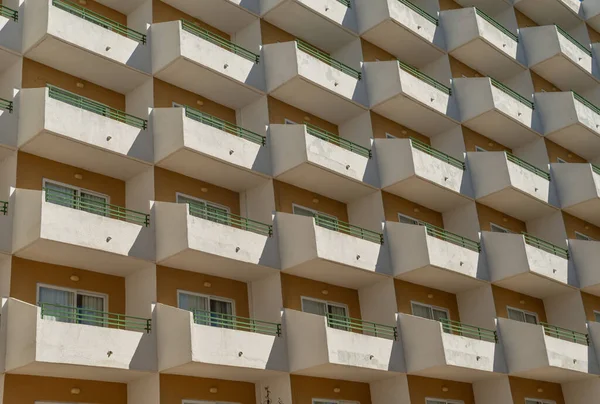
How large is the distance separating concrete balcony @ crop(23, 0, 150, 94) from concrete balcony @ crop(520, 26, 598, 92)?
23304 mm

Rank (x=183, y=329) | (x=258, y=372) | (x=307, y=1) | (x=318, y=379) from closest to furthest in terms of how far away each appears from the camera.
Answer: (x=183, y=329)
(x=258, y=372)
(x=318, y=379)
(x=307, y=1)

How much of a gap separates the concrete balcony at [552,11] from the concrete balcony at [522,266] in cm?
1650

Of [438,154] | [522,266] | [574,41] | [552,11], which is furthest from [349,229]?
[552,11]

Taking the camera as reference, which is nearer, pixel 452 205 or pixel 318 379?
pixel 318 379

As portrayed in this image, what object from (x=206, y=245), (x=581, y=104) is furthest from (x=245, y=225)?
(x=581, y=104)

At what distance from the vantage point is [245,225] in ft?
102

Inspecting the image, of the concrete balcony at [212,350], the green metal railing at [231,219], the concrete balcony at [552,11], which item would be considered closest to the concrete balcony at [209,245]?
the green metal railing at [231,219]

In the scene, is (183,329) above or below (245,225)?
below

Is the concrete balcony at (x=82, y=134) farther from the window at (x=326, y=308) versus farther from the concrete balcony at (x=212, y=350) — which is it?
the window at (x=326, y=308)

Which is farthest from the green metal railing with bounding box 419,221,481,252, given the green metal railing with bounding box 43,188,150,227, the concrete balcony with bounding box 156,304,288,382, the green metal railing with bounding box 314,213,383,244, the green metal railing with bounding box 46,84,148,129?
the green metal railing with bounding box 46,84,148,129

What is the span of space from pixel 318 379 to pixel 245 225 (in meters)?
6.56

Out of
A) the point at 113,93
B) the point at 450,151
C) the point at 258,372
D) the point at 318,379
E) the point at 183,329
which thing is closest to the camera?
the point at 183,329

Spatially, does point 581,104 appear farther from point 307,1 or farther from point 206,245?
point 206,245

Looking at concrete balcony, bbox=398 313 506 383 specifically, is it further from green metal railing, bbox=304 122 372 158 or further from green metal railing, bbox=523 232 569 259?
green metal railing, bbox=523 232 569 259
